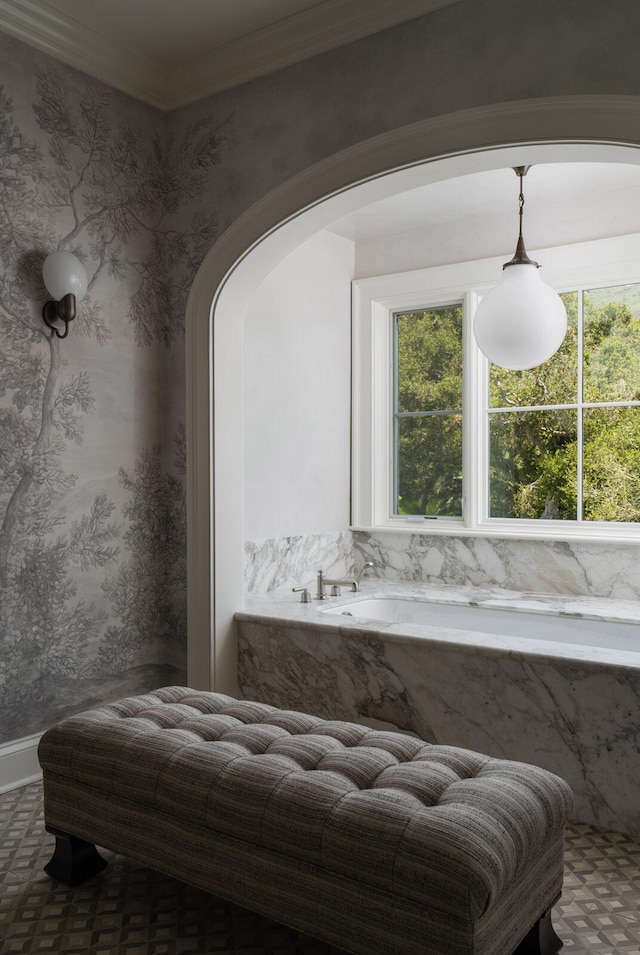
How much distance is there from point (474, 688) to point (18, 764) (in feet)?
5.42

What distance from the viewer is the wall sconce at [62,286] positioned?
108 inches

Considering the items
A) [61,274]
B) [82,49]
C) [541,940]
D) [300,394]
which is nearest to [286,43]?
[82,49]

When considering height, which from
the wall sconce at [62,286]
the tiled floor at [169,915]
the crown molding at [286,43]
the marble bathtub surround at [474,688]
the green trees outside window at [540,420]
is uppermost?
the crown molding at [286,43]

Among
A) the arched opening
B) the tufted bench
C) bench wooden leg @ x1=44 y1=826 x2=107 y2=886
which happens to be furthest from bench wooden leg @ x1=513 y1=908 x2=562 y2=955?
the arched opening

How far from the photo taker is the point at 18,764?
2775mm

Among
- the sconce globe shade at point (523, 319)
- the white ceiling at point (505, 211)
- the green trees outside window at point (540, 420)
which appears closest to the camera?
the sconce globe shade at point (523, 319)

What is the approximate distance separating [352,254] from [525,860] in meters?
3.58

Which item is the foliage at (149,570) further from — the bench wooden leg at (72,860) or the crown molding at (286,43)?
the crown molding at (286,43)

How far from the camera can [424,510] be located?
174 inches

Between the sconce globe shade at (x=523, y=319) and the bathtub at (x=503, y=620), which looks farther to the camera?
the bathtub at (x=503, y=620)

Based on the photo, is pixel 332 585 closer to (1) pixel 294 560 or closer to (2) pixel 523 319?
(1) pixel 294 560

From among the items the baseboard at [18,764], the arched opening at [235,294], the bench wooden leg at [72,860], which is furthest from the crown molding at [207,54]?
the bench wooden leg at [72,860]

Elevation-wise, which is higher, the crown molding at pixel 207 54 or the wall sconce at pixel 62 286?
the crown molding at pixel 207 54

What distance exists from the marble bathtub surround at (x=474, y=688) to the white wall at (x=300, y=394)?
0.74m
